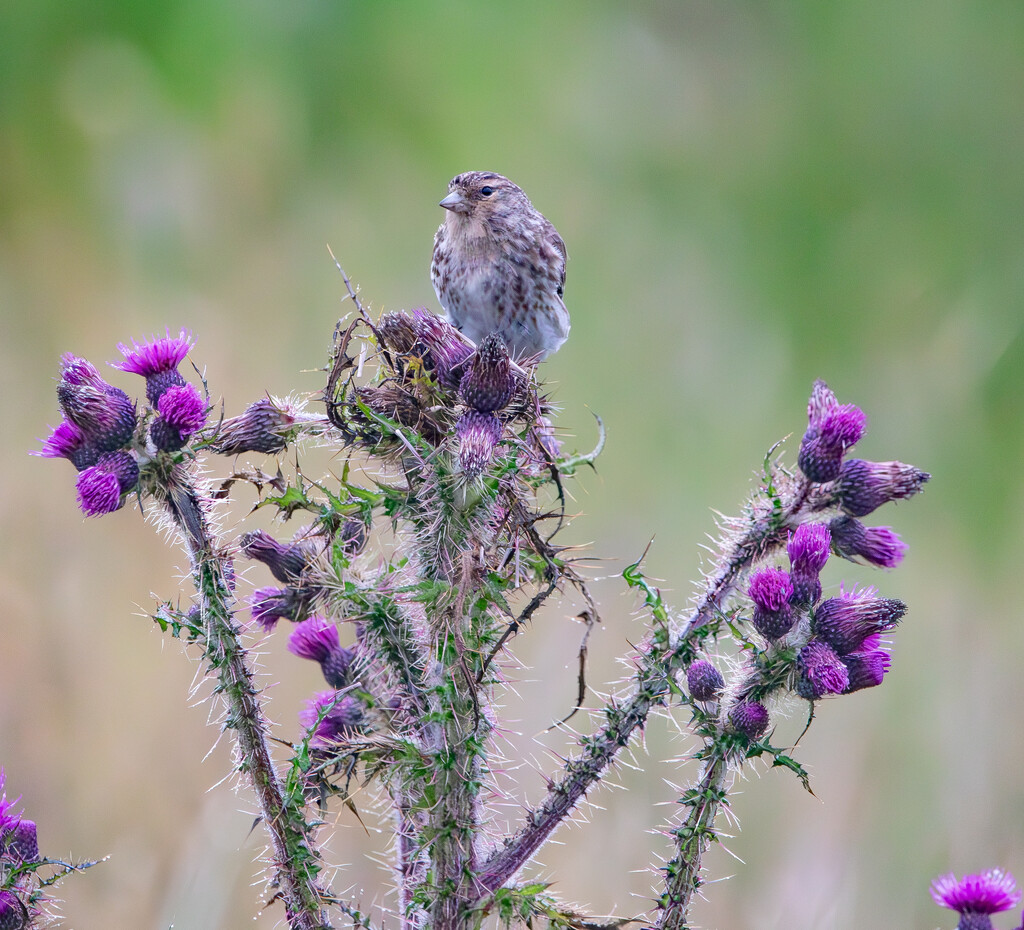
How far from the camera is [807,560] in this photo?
2.26 metres

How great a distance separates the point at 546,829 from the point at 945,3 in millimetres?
6614

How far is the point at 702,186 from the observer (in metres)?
6.94

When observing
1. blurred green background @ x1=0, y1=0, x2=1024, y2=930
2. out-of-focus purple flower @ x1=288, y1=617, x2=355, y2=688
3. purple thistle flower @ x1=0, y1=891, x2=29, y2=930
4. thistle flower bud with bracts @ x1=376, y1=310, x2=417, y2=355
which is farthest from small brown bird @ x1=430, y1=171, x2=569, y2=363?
purple thistle flower @ x1=0, y1=891, x2=29, y2=930

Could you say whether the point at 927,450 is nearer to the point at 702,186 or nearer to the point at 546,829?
the point at 702,186

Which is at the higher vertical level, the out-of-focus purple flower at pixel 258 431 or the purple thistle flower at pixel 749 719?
the out-of-focus purple flower at pixel 258 431

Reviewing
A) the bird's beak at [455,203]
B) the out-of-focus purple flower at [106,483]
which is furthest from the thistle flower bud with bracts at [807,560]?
the bird's beak at [455,203]

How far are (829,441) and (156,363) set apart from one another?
1430mm

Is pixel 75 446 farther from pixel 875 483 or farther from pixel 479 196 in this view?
pixel 479 196

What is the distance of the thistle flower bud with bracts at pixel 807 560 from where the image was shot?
225 centimetres

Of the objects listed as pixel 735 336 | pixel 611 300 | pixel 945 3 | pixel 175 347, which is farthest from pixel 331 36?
pixel 175 347

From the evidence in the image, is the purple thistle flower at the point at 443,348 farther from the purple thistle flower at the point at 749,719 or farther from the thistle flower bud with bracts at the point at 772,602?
the purple thistle flower at the point at 749,719

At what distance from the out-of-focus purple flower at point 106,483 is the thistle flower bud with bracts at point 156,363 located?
17 cm

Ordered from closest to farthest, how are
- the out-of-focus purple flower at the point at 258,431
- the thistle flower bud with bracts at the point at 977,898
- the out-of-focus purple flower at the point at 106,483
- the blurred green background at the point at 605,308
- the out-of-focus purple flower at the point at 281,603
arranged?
the thistle flower bud with bracts at the point at 977,898, the out-of-focus purple flower at the point at 106,483, the out-of-focus purple flower at the point at 258,431, the out-of-focus purple flower at the point at 281,603, the blurred green background at the point at 605,308

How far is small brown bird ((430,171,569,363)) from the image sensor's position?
15.1 ft
